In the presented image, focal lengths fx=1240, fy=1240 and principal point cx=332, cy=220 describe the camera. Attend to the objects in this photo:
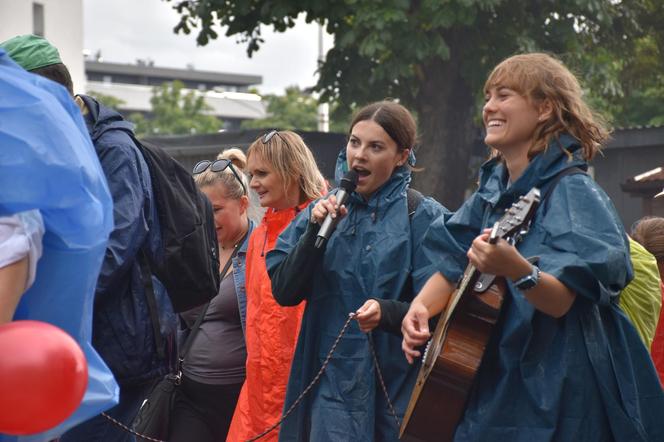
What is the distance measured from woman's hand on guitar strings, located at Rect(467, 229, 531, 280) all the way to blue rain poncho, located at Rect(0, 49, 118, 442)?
993 millimetres

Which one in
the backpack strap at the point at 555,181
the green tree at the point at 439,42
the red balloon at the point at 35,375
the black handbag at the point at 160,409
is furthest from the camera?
the green tree at the point at 439,42

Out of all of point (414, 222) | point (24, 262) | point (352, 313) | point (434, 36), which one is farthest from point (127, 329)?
point (434, 36)

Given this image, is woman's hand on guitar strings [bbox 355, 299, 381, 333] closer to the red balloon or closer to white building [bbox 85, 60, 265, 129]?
the red balloon

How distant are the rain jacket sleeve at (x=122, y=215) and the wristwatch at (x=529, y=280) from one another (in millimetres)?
1491

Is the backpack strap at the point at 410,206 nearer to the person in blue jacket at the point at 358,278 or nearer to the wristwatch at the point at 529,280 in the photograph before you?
the person in blue jacket at the point at 358,278

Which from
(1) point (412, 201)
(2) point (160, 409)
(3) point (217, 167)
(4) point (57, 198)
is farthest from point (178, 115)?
(4) point (57, 198)

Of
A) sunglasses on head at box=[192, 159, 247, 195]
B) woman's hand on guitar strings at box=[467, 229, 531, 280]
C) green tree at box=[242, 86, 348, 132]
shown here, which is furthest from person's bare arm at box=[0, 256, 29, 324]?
green tree at box=[242, 86, 348, 132]

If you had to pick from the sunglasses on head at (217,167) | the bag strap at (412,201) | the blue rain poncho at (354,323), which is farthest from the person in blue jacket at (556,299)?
the sunglasses on head at (217,167)

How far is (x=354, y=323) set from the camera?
15.1 ft

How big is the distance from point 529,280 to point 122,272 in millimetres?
1555

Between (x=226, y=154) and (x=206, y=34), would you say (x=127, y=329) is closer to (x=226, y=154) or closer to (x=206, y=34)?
(x=226, y=154)

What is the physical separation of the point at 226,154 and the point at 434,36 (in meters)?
10.3

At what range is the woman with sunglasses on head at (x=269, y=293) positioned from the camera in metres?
5.30

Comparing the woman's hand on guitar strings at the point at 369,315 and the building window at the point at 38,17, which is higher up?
the woman's hand on guitar strings at the point at 369,315
